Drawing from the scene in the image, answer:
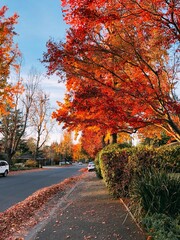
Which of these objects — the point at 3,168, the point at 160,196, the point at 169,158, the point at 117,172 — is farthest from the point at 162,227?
the point at 3,168

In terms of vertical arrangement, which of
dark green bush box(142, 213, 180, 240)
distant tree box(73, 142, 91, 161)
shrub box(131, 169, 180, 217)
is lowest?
dark green bush box(142, 213, 180, 240)

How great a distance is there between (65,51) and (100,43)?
1202mm

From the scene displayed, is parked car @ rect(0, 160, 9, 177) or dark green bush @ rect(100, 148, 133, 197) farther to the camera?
parked car @ rect(0, 160, 9, 177)

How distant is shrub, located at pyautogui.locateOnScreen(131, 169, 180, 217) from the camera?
589 cm

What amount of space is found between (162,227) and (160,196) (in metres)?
1.20

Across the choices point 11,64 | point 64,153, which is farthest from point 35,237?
point 64,153

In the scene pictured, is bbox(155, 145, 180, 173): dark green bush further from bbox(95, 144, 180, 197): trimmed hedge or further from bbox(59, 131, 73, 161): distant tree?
bbox(59, 131, 73, 161): distant tree

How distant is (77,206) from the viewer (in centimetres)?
898

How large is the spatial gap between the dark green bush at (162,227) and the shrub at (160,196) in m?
0.38

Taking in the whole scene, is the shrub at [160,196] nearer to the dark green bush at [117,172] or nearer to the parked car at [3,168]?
the dark green bush at [117,172]

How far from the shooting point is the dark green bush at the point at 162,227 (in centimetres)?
440

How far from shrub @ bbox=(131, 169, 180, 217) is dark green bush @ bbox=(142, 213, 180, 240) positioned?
38 cm

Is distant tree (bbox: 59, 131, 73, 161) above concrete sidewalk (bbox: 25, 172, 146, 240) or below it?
above

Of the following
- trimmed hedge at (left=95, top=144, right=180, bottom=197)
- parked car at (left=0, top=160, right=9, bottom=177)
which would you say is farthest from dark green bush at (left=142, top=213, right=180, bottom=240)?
parked car at (left=0, top=160, right=9, bottom=177)
